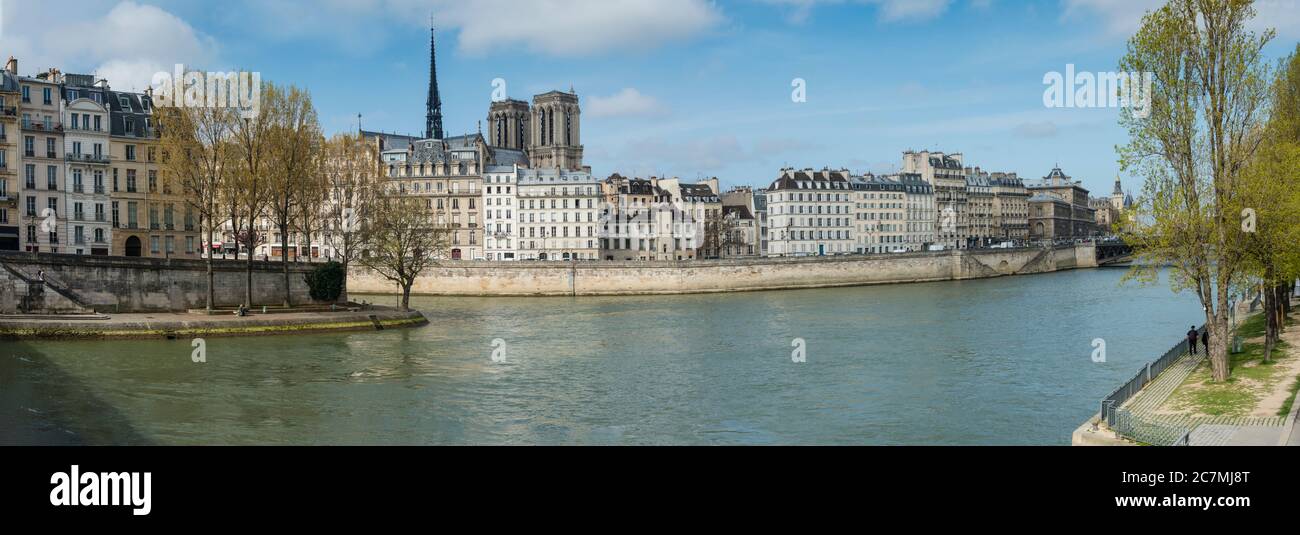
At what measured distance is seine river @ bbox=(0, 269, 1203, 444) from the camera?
23953 mm

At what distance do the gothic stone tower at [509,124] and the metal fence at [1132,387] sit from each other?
412 ft

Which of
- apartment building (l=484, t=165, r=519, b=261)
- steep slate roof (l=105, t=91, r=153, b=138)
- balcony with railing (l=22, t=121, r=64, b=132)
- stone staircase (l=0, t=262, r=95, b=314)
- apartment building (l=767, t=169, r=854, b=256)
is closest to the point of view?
stone staircase (l=0, t=262, r=95, b=314)

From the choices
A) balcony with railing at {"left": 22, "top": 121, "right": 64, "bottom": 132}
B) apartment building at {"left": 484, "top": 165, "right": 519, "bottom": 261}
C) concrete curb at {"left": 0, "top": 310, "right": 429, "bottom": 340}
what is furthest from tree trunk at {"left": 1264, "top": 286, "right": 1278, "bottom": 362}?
apartment building at {"left": 484, "top": 165, "right": 519, "bottom": 261}

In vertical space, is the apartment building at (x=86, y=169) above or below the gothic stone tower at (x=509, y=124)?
below

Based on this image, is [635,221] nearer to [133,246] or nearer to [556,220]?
[556,220]

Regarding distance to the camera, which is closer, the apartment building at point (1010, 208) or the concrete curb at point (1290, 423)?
the concrete curb at point (1290, 423)

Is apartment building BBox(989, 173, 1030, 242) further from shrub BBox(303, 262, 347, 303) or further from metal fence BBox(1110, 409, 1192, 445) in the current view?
metal fence BBox(1110, 409, 1192, 445)

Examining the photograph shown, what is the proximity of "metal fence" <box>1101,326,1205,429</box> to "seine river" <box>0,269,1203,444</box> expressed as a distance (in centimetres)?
150

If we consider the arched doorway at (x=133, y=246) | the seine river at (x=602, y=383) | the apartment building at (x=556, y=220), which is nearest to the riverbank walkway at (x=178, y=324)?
the seine river at (x=602, y=383)

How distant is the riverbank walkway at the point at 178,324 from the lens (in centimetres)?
3884

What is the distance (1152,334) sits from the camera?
145 ft

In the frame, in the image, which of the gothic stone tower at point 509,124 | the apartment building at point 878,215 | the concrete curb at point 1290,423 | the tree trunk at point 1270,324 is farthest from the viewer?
the gothic stone tower at point 509,124

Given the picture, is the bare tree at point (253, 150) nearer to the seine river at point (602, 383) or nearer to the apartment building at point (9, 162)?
the seine river at point (602, 383)

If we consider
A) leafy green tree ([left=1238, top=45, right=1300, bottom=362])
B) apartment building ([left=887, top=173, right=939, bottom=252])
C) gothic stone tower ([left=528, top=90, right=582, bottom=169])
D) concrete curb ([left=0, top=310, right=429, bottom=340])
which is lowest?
concrete curb ([left=0, top=310, right=429, bottom=340])
